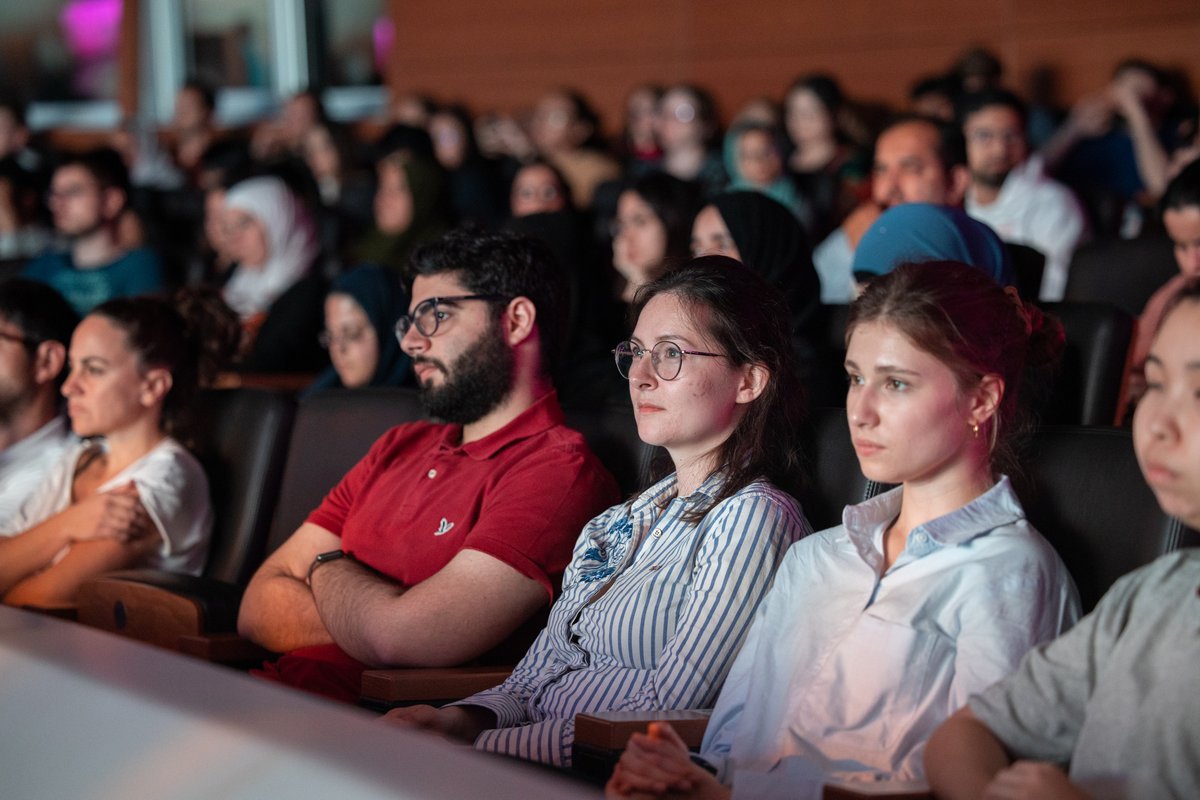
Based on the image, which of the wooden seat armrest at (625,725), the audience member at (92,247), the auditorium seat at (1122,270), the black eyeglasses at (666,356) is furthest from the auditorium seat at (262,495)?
the audience member at (92,247)

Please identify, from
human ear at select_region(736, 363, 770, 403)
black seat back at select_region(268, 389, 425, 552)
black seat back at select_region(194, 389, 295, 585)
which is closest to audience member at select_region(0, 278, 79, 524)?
black seat back at select_region(194, 389, 295, 585)

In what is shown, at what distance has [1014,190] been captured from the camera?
455cm

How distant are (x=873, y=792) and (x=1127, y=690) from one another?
0.27 metres

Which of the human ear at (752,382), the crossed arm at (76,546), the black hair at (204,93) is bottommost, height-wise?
the crossed arm at (76,546)

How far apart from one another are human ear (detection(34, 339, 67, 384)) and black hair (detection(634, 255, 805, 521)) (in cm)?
167

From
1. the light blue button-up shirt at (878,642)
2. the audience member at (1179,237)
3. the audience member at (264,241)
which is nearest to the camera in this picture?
the light blue button-up shirt at (878,642)

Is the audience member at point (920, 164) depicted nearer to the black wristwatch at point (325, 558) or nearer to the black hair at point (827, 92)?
the black wristwatch at point (325, 558)

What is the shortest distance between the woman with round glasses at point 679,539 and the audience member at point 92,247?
3.14m

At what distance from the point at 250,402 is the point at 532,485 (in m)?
1.01

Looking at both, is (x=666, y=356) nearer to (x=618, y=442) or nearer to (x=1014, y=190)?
(x=618, y=442)

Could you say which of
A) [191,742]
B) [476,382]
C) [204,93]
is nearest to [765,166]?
[476,382]

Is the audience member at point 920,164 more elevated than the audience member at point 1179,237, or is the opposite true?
the audience member at point 920,164

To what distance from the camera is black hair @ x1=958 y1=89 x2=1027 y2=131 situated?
4.52 meters

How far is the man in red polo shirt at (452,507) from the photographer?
6.89 feet
